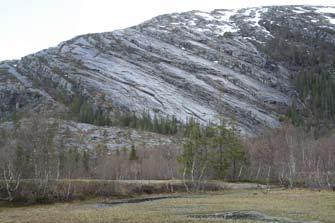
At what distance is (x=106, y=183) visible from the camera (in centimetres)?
7281

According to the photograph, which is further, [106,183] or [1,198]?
[106,183]

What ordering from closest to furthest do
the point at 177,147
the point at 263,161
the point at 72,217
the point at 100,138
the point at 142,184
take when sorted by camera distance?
the point at 72,217, the point at 142,184, the point at 263,161, the point at 177,147, the point at 100,138

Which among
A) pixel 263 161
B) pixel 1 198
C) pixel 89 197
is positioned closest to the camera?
pixel 1 198

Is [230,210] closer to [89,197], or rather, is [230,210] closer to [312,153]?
[89,197]

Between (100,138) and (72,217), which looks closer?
(72,217)

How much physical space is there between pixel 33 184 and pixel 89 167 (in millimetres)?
73142

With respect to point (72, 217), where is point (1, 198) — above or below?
below

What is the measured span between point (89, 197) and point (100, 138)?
115219mm

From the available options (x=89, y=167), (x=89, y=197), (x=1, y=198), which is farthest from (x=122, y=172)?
(x=1, y=198)

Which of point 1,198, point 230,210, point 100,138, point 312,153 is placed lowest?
point 100,138

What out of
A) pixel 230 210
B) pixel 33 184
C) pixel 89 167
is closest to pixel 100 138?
pixel 89 167

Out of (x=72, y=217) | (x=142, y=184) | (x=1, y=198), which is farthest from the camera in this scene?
(x=142, y=184)

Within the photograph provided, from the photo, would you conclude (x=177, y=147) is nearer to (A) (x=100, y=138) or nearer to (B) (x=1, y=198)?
Result: (A) (x=100, y=138)

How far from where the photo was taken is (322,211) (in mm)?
39375
